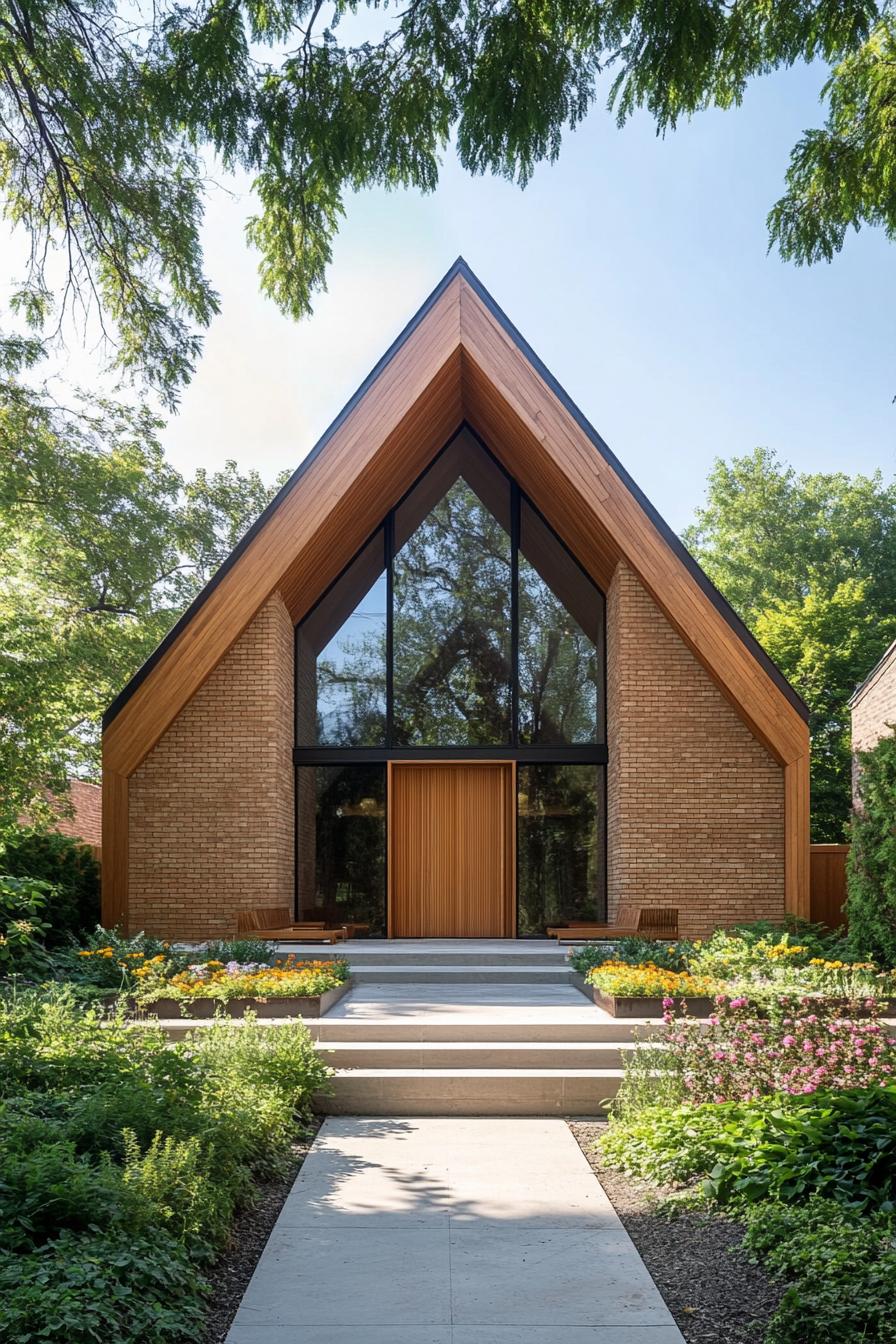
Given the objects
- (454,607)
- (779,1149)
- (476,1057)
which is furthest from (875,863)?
(779,1149)

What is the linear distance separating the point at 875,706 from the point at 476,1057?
9862 mm

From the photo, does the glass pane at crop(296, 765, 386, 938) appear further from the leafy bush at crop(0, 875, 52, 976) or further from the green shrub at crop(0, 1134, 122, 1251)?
the green shrub at crop(0, 1134, 122, 1251)

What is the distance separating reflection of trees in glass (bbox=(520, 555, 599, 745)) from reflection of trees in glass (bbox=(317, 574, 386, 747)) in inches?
74.5

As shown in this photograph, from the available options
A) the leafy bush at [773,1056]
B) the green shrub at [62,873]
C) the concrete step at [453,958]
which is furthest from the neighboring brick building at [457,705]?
the leafy bush at [773,1056]

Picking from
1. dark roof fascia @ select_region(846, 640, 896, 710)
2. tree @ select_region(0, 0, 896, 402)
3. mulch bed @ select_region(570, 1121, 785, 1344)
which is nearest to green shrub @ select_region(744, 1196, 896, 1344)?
mulch bed @ select_region(570, 1121, 785, 1344)

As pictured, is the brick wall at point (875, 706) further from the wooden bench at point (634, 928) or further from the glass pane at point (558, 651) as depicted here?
the wooden bench at point (634, 928)

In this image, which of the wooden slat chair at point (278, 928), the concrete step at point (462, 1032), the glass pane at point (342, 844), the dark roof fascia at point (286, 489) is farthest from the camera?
the glass pane at point (342, 844)

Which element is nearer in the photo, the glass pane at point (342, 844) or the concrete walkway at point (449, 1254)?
the concrete walkway at point (449, 1254)

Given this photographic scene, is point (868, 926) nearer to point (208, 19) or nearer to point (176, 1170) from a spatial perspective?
point (176, 1170)

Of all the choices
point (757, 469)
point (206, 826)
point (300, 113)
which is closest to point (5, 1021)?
point (300, 113)

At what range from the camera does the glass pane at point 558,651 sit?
15.1 meters

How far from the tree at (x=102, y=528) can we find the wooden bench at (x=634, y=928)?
7851 mm

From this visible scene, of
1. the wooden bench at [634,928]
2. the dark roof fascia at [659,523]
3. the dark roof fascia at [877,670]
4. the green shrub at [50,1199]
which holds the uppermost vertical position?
the dark roof fascia at [659,523]

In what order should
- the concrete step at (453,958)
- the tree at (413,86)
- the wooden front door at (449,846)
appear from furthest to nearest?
the wooden front door at (449,846) → the concrete step at (453,958) → the tree at (413,86)
